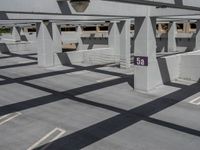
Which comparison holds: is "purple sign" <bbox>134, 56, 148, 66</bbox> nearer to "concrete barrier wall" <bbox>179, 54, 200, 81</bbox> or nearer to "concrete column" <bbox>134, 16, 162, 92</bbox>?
"concrete column" <bbox>134, 16, 162, 92</bbox>

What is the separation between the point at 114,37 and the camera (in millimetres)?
31984

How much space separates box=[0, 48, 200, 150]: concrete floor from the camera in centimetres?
1155

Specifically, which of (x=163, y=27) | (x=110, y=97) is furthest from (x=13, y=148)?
(x=163, y=27)

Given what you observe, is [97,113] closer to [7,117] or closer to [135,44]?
[7,117]

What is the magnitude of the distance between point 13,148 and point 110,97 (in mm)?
7848

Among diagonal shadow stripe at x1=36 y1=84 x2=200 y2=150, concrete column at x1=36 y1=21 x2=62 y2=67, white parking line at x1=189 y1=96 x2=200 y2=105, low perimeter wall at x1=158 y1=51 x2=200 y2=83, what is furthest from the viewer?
concrete column at x1=36 y1=21 x2=62 y2=67

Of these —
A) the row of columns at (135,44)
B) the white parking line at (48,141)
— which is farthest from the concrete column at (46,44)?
the white parking line at (48,141)

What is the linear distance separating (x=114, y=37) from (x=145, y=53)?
13547 mm

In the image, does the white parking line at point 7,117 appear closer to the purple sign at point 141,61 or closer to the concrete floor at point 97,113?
the concrete floor at point 97,113

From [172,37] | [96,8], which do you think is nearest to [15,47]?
[172,37]

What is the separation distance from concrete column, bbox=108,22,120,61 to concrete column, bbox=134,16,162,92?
495 inches

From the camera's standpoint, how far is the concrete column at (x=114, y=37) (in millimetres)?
31625

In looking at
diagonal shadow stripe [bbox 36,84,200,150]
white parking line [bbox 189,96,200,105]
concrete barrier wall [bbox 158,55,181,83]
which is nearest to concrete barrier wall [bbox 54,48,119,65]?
concrete barrier wall [bbox 158,55,181,83]

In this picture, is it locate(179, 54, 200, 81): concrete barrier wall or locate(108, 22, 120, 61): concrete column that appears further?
locate(108, 22, 120, 61): concrete column
